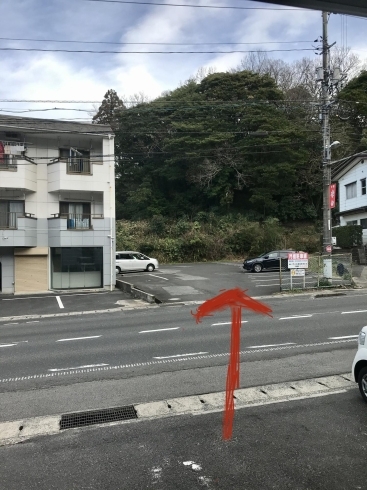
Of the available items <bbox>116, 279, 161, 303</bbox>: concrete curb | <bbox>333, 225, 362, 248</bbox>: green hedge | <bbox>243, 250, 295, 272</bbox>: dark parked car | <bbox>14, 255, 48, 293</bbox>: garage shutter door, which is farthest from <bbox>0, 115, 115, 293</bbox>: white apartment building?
<bbox>333, 225, 362, 248</bbox>: green hedge

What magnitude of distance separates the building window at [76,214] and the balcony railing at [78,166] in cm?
184

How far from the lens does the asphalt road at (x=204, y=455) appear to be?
3514 mm

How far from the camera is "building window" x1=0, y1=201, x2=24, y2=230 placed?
824 inches

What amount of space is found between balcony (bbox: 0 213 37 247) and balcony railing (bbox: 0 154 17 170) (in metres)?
2.48

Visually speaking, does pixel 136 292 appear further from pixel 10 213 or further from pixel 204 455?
pixel 204 455

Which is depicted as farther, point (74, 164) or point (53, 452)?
point (74, 164)

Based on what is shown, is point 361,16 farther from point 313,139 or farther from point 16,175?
point 313,139

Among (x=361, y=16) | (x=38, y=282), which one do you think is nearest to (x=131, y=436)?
(x=361, y=16)

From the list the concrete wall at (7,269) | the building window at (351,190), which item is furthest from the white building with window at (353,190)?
the concrete wall at (7,269)

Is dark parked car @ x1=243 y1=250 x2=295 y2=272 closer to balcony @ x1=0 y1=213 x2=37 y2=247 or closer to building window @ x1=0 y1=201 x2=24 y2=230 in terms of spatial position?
balcony @ x1=0 y1=213 x2=37 y2=247

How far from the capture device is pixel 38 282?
71.1ft

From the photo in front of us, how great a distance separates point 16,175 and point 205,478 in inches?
787

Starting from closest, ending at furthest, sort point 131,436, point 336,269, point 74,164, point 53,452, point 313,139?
point 53,452 < point 131,436 < point 336,269 < point 74,164 < point 313,139

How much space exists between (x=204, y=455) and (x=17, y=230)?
753 inches
